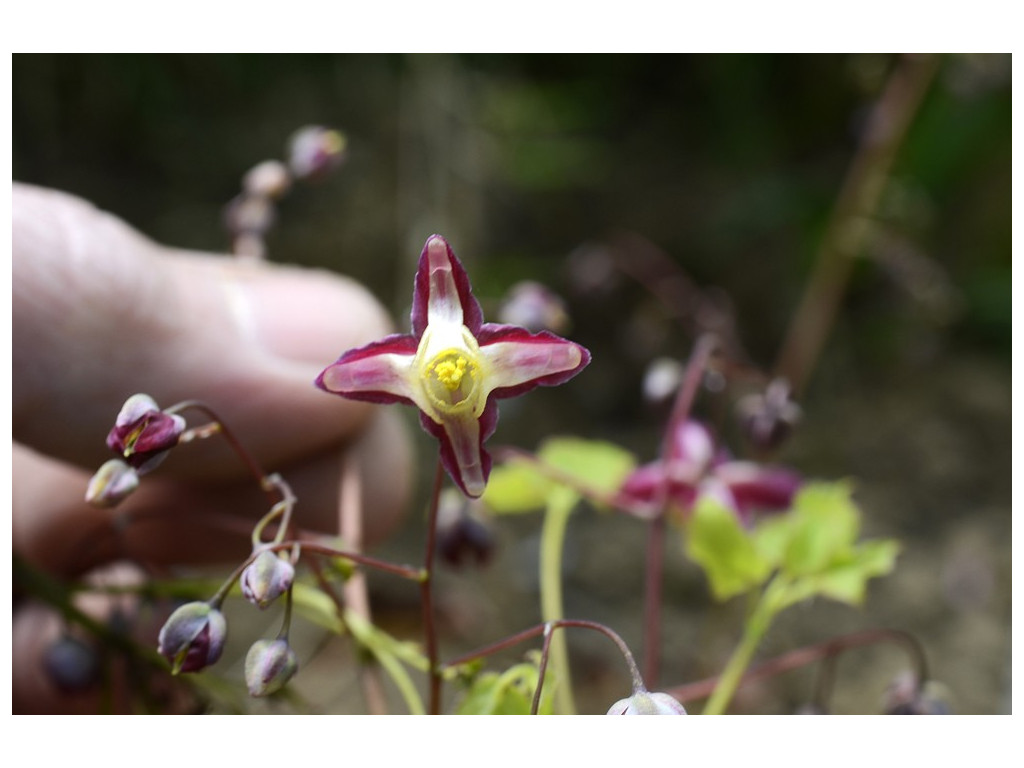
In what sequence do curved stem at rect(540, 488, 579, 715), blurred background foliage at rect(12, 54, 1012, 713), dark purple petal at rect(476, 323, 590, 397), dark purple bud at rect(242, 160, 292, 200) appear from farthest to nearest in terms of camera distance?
blurred background foliage at rect(12, 54, 1012, 713)
dark purple bud at rect(242, 160, 292, 200)
curved stem at rect(540, 488, 579, 715)
dark purple petal at rect(476, 323, 590, 397)

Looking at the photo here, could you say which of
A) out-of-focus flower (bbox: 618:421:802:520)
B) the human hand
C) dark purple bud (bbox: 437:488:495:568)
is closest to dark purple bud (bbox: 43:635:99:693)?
the human hand

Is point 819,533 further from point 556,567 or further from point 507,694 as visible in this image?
point 507,694

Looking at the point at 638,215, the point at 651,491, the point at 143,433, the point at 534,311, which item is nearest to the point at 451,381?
the point at 143,433

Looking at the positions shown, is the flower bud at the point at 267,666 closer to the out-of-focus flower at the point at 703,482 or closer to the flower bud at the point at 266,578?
the flower bud at the point at 266,578

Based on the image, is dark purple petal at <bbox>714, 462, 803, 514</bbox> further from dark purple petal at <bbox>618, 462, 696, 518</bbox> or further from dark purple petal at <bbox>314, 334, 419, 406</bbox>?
dark purple petal at <bbox>314, 334, 419, 406</bbox>

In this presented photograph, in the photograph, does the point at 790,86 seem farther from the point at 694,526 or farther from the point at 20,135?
the point at 694,526

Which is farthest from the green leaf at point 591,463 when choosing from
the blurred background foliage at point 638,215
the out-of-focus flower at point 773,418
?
the blurred background foliage at point 638,215

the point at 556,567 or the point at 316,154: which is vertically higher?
the point at 316,154
